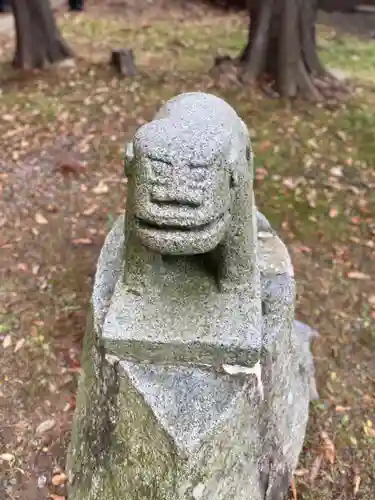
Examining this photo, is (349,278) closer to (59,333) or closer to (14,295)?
(59,333)

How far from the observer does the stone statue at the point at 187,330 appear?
1748 millimetres

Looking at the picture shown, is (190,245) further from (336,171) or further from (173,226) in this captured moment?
(336,171)

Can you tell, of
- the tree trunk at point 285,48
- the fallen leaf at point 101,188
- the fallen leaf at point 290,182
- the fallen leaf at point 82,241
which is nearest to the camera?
the fallen leaf at point 82,241

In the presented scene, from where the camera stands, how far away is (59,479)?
275 cm

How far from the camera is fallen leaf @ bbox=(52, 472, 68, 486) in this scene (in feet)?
9.00

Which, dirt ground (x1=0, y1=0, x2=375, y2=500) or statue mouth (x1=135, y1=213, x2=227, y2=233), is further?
dirt ground (x1=0, y1=0, x2=375, y2=500)

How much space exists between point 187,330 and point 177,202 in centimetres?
52

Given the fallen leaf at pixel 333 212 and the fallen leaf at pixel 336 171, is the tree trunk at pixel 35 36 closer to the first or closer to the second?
the fallen leaf at pixel 336 171

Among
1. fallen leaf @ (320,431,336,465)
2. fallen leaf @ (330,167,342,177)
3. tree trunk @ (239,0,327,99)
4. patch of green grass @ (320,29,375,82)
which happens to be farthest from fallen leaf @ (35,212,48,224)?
patch of green grass @ (320,29,375,82)

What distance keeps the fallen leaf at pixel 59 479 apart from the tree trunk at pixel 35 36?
4.69 m

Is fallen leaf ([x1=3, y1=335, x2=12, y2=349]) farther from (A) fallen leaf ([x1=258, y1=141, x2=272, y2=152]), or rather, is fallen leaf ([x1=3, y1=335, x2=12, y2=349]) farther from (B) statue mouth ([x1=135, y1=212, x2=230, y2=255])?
(A) fallen leaf ([x1=258, y1=141, x2=272, y2=152])

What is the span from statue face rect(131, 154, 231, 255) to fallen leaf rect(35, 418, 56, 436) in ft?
5.02

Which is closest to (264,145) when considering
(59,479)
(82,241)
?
(82,241)

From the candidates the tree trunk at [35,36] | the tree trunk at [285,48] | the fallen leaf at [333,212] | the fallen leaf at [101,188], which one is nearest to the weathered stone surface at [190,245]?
the fallen leaf at [333,212]
